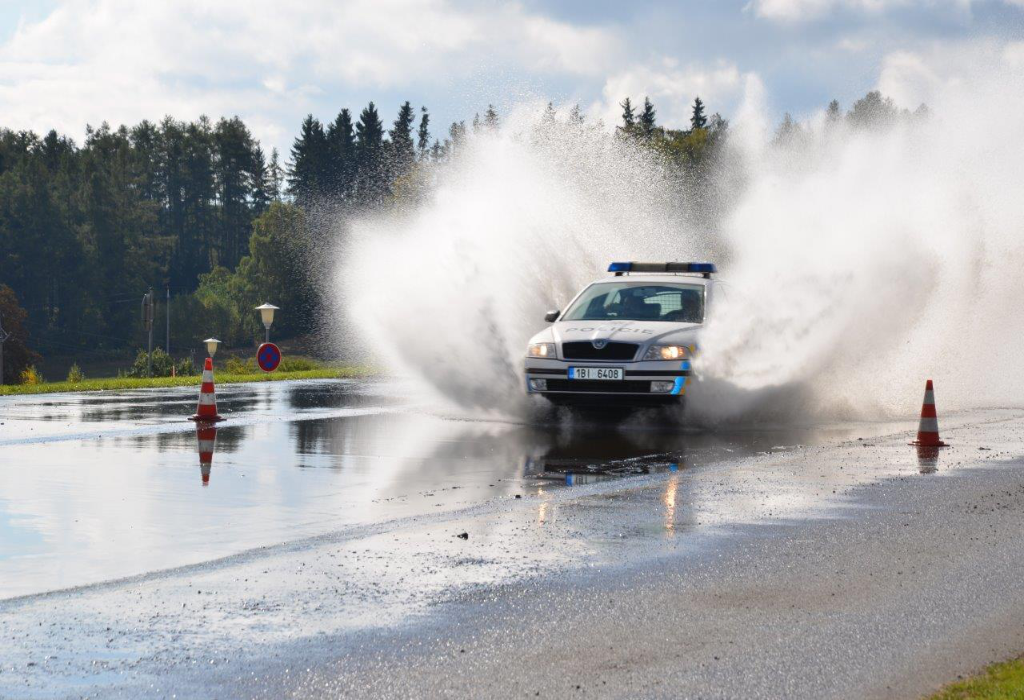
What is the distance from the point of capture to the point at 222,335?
12812cm

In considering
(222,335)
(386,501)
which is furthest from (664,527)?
(222,335)

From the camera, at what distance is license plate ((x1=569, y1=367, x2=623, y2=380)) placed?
15312 millimetres

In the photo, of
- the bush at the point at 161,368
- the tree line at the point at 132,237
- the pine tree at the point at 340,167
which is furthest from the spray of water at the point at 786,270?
the pine tree at the point at 340,167

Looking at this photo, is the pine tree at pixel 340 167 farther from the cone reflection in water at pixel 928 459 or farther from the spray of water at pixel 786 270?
the cone reflection in water at pixel 928 459

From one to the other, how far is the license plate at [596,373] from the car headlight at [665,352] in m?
0.35

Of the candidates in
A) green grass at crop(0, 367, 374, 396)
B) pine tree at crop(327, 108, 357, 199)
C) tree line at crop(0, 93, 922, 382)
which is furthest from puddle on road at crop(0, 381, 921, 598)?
pine tree at crop(327, 108, 357, 199)

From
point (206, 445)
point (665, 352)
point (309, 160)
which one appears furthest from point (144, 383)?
point (309, 160)

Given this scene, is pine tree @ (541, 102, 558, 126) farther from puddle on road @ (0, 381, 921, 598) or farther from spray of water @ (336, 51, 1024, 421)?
puddle on road @ (0, 381, 921, 598)

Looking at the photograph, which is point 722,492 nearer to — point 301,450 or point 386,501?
point 386,501

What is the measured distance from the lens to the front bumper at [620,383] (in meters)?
15.3

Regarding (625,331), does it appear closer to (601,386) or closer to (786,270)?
(601,386)

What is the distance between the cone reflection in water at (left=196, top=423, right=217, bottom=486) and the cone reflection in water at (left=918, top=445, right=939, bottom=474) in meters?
5.90

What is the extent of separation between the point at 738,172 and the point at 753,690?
64323 mm

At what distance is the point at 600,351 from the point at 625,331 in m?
0.45
